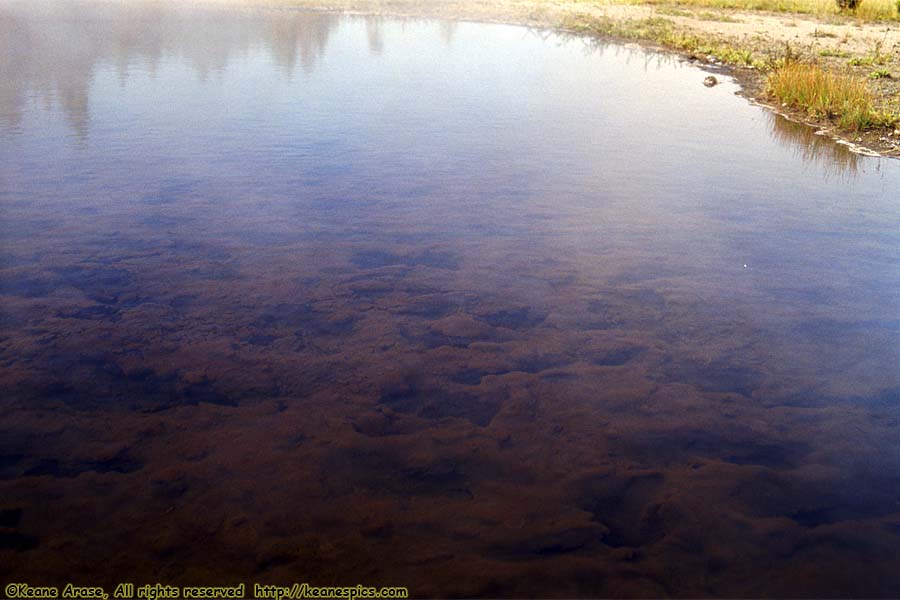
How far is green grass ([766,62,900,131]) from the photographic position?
10.7 m

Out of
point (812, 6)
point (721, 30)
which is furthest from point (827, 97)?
point (812, 6)

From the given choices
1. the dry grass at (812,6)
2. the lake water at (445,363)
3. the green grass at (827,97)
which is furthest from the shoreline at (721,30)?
the lake water at (445,363)

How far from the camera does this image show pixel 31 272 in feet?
16.4

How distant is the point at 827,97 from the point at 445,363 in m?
10.2

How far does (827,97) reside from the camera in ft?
38.0

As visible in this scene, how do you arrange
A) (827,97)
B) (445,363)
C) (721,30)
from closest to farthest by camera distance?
(445,363)
(827,97)
(721,30)

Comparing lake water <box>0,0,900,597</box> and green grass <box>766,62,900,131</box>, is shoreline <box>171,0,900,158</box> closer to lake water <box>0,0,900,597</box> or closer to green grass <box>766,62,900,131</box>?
green grass <box>766,62,900,131</box>

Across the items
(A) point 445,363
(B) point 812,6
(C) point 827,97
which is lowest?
(A) point 445,363

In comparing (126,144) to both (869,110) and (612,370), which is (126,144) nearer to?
(612,370)

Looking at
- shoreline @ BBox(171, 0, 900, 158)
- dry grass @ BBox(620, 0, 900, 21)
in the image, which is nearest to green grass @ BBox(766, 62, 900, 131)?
shoreline @ BBox(171, 0, 900, 158)

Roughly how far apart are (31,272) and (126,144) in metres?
3.84

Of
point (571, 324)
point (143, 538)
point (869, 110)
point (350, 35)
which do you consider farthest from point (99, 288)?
point (350, 35)

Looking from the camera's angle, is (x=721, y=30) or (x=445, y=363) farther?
(x=721, y=30)

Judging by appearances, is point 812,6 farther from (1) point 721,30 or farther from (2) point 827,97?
(2) point 827,97
